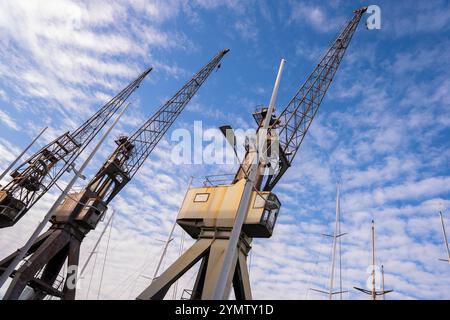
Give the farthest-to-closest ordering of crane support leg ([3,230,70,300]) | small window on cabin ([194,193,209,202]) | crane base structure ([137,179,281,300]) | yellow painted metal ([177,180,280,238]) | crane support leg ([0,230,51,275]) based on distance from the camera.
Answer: crane support leg ([0,230,51,275])
crane support leg ([3,230,70,300])
small window on cabin ([194,193,209,202])
yellow painted metal ([177,180,280,238])
crane base structure ([137,179,281,300])

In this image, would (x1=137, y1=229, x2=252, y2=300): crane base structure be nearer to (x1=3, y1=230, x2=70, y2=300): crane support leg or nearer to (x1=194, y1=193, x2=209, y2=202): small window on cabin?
(x1=194, y1=193, x2=209, y2=202): small window on cabin

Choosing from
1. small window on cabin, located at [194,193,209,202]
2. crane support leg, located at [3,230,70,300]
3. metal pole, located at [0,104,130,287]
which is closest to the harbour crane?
small window on cabin, located at [194,193,209,202]

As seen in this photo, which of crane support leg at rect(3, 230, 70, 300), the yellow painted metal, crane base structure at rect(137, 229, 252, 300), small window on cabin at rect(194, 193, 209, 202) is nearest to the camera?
crane base structure at rect(137, 229, 252, 300)

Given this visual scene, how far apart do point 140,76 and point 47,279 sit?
28.4m

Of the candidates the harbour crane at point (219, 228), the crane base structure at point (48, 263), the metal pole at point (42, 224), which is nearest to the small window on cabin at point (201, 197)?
the harbour crane at point (219, 228)

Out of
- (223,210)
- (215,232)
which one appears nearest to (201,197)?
(223,210)

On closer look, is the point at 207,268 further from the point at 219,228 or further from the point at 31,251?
the point at 31,251

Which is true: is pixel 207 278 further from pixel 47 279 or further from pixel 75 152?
pixel 75 152

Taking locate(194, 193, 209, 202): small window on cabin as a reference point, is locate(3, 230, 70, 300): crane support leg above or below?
below

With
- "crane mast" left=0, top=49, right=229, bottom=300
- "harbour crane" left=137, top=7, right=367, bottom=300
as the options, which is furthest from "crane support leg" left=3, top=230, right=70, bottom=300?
"harbour crane" left=137, top=7, right=367, bottom=300

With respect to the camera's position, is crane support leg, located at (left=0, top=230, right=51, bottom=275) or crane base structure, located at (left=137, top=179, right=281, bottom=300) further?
crane support leg, located at (left=0, top=230, right=51, bottom=275)

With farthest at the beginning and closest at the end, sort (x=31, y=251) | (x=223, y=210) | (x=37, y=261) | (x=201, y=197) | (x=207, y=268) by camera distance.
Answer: (x=31, y=251) < (x=37, y=261) < (x=201, y=197) < (x=223, y=210) < (x=207, y=268)
